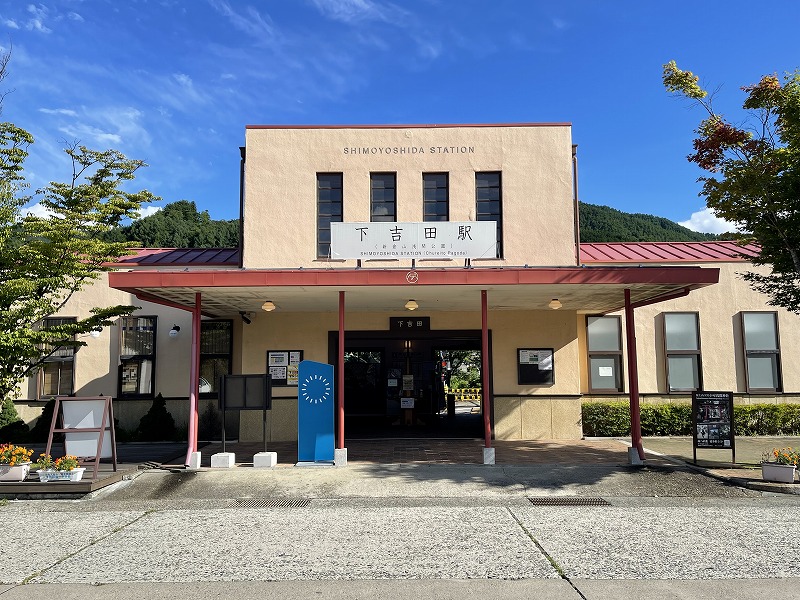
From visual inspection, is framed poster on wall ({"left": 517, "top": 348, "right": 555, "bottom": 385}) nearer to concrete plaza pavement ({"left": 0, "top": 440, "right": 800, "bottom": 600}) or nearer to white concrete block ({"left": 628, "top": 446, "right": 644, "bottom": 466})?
white concrete block ({"left": 628, "top": 446, "right": 644, "bottom": 466})

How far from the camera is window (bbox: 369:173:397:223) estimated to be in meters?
13.6

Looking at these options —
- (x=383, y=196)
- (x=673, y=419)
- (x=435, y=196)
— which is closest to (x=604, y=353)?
(x=673, y=419)

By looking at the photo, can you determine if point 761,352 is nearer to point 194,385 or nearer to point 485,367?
point 485,367

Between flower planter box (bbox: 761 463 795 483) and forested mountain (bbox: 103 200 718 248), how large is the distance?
89.7 feet

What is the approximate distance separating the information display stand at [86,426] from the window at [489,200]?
8.64 meters

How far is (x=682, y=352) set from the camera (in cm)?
1447

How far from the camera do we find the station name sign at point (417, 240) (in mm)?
10625

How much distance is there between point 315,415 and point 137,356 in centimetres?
664

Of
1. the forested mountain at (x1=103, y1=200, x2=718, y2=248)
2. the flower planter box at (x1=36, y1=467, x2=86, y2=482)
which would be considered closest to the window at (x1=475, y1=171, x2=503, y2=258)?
the flower planter box at (x1=36, y1=467, x2=86, y2=482)

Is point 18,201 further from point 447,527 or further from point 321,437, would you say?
point 447,527

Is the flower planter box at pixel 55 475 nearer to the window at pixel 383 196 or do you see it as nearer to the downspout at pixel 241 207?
the downspout at pixel 241 207

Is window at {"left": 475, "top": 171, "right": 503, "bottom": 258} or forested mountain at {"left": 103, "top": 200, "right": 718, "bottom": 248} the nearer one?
window at {"left": 475, "top": 171, "right": 503, "bottom": 258}

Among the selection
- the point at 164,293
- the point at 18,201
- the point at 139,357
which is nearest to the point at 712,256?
the point at 164,293

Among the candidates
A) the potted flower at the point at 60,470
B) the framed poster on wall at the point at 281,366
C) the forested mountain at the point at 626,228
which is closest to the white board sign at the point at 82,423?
the potted flower at the point at 60,470
